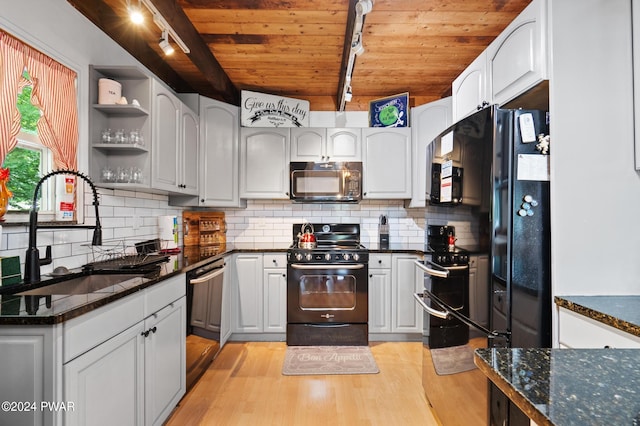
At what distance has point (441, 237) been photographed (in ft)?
6.27

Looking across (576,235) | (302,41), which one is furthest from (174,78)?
(576,235)

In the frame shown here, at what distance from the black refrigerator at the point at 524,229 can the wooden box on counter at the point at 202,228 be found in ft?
8.92

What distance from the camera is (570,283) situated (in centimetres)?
135

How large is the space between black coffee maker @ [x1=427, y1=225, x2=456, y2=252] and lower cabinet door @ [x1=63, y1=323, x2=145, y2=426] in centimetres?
163

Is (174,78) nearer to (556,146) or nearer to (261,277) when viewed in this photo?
(261,277)

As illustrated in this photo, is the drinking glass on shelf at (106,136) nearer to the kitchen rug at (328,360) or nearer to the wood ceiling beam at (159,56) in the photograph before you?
the wood ceiling beam at (159,56)

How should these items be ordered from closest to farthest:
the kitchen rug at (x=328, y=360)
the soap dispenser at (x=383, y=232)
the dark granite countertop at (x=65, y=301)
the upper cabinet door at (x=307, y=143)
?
the dark granite countertop at (x=65, y=301) < the kitchen rug at (x=328, y=360) < the upper cabinet door at (x=307, y=143) < the soap dispenser at (x=383, y=232)

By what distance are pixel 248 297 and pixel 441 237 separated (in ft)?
6.43

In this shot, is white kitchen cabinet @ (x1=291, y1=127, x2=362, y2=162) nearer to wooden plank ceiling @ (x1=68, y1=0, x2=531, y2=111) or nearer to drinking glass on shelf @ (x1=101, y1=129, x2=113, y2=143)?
wooden plank ceiling @ (x1=68, y1=0, x2=531, y2=111)

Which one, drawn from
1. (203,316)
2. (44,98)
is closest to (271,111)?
(44,98)

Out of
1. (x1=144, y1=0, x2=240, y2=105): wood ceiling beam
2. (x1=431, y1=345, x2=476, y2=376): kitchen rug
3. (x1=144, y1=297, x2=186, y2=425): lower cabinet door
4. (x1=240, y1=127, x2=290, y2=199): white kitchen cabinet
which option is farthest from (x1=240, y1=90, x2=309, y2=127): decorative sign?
(x1=431, y1=345, x2=476, y2=376): kitchen rug

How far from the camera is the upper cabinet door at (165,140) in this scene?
224cm

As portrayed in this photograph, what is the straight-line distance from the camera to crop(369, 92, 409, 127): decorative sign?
3.34 metres

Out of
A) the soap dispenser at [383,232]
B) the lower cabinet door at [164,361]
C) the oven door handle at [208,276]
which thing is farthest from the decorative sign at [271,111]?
the lower cabinet door at [164,361]
